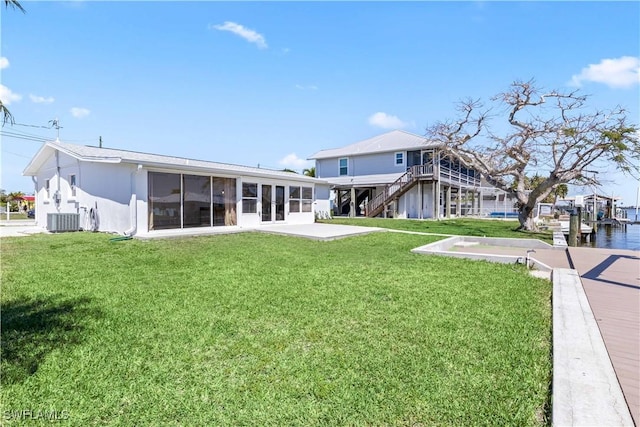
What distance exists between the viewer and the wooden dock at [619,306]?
2707 mm

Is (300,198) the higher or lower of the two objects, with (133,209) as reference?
higher

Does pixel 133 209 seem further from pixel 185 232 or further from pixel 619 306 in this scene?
pixel 619 306

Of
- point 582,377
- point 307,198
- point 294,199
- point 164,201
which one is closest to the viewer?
point 582,377

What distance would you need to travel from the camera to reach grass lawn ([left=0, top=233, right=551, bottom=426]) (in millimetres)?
2312

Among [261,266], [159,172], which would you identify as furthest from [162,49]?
[261,266]

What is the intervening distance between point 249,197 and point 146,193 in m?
4.34

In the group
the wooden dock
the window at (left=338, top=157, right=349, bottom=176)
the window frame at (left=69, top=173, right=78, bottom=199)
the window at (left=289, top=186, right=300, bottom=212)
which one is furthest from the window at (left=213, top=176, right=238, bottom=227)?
the window at (left=338, top=157, right=349, bottom=176)

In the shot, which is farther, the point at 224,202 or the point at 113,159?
the point at 224,202

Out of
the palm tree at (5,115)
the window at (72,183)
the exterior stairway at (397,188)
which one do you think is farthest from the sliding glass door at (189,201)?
the exterior stairway at (397,188)

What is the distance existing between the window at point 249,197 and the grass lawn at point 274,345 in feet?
26.2

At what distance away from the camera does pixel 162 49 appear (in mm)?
13273

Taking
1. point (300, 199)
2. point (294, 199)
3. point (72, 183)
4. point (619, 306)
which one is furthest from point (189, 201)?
point (619, 306)

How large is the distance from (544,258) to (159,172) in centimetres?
1210

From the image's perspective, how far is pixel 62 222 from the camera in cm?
1255
